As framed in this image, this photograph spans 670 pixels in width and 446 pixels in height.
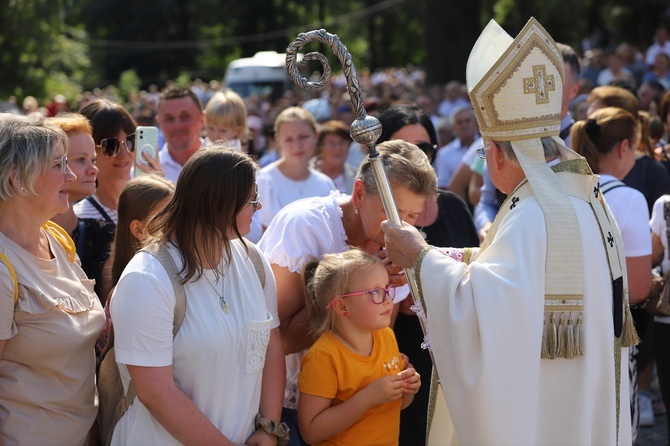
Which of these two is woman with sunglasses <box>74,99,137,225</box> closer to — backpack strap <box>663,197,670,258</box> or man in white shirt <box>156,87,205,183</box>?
man in white shirt <box>156,87,205,183</box>

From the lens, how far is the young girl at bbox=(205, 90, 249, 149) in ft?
22.9

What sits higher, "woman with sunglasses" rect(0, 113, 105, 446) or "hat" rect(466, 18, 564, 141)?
"hat" rect(466, 18, 564, 141)

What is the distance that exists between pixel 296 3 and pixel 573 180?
4550 centimetres

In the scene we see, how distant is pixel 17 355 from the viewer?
306 cm

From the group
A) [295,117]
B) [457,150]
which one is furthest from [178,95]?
[457,150]

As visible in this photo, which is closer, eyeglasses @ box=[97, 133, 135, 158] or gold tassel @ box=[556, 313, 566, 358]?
gold tassel @ box=[556, 313, 566, 358]

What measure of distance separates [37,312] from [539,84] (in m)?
1.99

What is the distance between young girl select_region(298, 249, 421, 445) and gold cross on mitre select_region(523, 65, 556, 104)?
3.14ft

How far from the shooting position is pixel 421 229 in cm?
468

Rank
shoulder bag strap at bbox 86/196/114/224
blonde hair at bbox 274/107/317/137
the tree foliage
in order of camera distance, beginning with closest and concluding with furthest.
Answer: shoulder bag strap at bbox 86/196/114/224, blonde hair at bbox 274/107/317/137, the tree foliage

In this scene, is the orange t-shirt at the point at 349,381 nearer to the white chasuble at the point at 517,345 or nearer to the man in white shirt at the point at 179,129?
the white chasuble at the point at 517,345

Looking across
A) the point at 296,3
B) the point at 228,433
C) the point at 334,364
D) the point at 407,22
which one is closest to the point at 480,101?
the point at 334,364

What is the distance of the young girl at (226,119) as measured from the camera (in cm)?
699

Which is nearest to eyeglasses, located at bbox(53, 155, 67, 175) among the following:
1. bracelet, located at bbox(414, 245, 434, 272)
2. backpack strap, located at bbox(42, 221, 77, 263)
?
backpack strap, located at bbox(42, 221, 77, 263)
